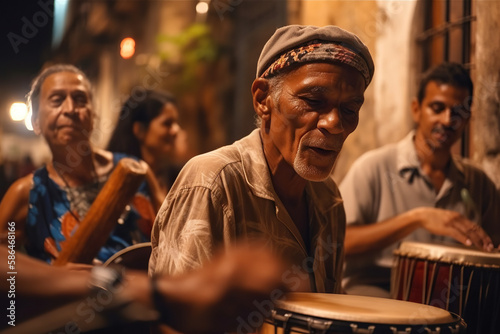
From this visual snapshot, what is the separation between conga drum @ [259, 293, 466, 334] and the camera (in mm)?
1672

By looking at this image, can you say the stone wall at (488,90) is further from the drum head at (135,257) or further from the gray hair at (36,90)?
the gray hair at (36,90)

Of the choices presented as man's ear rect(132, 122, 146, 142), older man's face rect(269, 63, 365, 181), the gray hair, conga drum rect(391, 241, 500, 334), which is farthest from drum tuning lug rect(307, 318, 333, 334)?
man's ear rect(132, 122, 146, 142)

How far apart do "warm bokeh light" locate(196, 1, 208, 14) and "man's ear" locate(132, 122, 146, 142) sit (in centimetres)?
717

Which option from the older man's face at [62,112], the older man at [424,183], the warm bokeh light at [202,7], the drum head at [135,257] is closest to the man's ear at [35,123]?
the older man's face at [62,112]

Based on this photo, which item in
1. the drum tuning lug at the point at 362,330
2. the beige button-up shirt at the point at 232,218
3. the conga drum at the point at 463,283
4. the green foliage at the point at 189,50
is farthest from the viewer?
the green foliage at the point at 189,50

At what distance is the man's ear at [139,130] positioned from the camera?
4312mm

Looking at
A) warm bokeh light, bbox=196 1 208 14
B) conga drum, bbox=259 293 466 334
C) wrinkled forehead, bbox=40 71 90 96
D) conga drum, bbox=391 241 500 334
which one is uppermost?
warm bokeh light, bbox=196 1 208 14

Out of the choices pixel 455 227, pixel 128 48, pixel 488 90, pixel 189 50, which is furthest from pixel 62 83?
pixel 189 50

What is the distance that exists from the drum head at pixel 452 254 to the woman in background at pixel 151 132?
195 cm

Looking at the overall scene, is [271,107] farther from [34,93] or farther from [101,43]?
[101,43]

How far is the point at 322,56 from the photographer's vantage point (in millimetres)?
2135

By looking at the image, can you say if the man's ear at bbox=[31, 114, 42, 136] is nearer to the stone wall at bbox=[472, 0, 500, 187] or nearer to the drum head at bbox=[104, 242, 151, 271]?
the drum head at bbox=[104, 242, 151, 271]

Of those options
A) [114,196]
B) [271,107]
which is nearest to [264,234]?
[271,107]

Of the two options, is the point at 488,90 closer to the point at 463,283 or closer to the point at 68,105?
the point at 463,283
